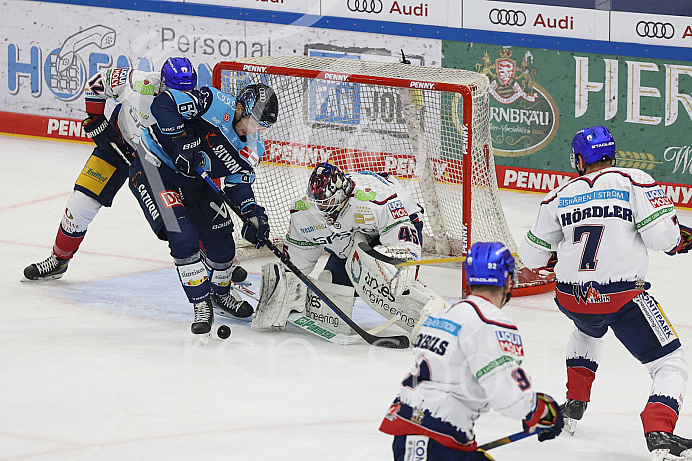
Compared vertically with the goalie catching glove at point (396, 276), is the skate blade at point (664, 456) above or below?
below

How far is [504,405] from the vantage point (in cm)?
276

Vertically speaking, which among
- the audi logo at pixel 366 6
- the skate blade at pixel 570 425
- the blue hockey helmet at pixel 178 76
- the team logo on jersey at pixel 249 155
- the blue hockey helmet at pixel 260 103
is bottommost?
the skate blade at pixel 570 425

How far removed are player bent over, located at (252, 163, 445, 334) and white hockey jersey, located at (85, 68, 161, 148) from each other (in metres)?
1.03

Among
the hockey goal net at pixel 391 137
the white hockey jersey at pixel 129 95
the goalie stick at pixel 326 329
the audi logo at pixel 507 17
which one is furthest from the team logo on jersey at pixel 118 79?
the audi logo at pixel 507 17

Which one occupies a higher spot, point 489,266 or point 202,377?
point 489,266

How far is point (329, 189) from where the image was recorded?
491 centimetres

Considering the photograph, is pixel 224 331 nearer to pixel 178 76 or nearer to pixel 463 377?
pixel 178 76

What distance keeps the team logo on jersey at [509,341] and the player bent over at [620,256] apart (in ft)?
3.60

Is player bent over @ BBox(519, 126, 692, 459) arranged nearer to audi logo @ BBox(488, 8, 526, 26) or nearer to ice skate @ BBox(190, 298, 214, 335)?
ice skate @ BBox(190, 298, 214, 335)

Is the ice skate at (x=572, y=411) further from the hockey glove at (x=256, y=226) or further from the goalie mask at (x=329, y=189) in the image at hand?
the hockey glove at (x=256, y=226)

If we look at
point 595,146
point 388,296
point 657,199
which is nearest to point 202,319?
point 388,296

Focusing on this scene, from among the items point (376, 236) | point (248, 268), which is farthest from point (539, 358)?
point (248, 268)

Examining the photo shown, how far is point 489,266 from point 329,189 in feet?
7.06

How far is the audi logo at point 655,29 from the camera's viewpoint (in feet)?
25.2
